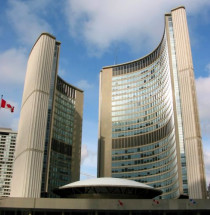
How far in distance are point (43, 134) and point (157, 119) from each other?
51.3m

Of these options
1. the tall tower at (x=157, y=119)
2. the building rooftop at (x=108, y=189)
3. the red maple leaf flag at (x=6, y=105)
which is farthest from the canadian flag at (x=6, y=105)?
the tall tower at (x=157, y=119)

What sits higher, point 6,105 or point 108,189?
point 6,105

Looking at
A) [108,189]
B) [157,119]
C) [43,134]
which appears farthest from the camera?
[157,119]

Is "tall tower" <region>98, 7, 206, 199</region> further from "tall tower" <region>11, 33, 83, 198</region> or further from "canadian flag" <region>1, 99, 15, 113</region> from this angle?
"canadian flag" <region>1, 99, 15, 113</region>

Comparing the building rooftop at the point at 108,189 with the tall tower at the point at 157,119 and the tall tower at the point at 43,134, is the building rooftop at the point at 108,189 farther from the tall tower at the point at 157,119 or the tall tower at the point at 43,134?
the tall tower at the point at 157,119

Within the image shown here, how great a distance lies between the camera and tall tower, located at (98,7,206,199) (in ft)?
291

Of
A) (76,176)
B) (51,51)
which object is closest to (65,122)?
(76,176)

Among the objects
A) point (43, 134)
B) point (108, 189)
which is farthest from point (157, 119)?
point (108, 189)

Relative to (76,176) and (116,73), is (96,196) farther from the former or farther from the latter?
(116,73)

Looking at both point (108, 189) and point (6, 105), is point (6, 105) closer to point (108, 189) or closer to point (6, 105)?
point (6, 105)

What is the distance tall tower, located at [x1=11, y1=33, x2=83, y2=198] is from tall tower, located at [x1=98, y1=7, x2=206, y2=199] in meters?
17.9

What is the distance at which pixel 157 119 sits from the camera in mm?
121938

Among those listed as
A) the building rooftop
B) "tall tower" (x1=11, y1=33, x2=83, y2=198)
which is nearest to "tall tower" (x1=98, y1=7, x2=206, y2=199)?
the building rooftop

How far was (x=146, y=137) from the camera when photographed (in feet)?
417
